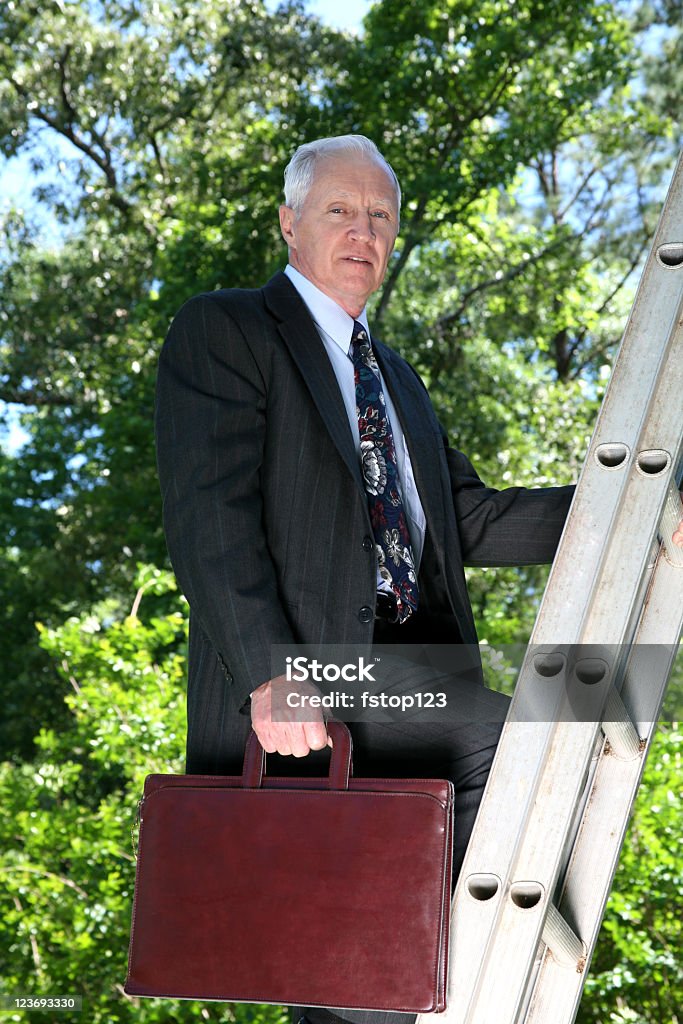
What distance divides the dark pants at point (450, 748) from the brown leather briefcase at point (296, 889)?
0.45 ft

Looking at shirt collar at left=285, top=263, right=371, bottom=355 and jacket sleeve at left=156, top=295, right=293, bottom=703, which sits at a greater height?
shirt collar at left=285, top=263, right=371, bottom=355

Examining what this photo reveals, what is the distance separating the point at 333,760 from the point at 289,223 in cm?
92

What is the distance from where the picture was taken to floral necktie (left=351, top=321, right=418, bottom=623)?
1756mm

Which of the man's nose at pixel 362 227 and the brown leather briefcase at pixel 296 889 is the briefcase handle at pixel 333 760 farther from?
the man's nose at pixel 362 227

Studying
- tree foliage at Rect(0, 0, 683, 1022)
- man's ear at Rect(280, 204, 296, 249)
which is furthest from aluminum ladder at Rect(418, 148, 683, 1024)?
tree foliage at Rect(0, 0, 683, 1022)

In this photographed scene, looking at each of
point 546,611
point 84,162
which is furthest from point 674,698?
point 84,162

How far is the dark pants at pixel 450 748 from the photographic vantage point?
1.58 metres

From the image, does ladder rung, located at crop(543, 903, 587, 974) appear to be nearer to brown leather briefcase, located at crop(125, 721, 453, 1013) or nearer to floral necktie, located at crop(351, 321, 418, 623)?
brown leather briefcase, located at crop(125, 721, 453, 1013)

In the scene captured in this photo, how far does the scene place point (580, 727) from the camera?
1.33 meters

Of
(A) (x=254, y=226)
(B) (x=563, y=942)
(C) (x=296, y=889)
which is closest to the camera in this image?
(B) (x=563, y=942)

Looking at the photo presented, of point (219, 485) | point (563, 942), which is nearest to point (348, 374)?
point (219, 485)

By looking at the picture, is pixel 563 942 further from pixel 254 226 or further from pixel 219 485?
pixel 254 226

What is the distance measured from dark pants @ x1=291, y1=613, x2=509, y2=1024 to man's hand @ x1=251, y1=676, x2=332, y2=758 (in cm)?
10

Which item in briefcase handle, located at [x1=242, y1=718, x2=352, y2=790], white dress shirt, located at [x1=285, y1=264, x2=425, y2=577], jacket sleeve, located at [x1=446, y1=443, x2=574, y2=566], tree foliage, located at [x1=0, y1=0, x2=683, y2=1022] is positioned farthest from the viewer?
tree foliage, located at [x1=0, y1=0, x2=683, y2=1022]
